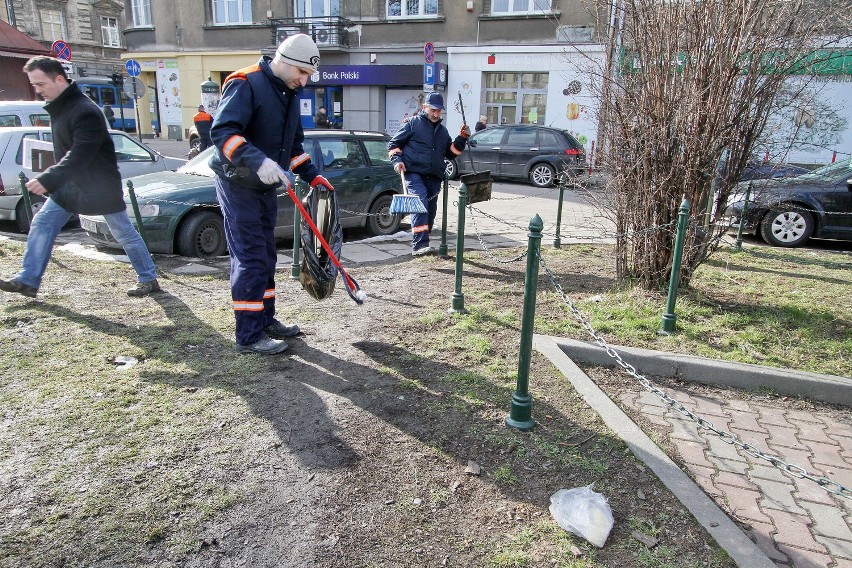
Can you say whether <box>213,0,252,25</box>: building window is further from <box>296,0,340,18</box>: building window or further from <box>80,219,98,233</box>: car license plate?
<box>80,219,98,233</box>: car license plate

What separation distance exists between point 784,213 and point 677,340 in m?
6.26

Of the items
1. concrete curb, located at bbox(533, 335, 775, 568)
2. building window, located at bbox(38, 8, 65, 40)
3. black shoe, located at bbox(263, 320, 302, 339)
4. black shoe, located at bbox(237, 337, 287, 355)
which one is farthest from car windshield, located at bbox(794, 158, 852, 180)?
building window, located at bbox(38, 8, 65, 40)

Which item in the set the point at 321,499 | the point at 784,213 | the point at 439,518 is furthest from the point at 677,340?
the point at 784,213

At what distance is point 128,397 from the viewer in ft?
11.8

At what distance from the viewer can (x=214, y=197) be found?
7.45 m

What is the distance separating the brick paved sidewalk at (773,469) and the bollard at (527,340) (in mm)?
893

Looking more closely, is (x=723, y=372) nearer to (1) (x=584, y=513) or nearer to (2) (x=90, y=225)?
(1) (x=584, y=513)

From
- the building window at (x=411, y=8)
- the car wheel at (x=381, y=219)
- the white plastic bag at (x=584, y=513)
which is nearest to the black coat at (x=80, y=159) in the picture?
the car wheel at (x=381, y=219)

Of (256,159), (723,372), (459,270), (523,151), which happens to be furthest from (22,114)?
(523,151)

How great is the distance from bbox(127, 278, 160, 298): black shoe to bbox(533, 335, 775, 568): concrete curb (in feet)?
12.1

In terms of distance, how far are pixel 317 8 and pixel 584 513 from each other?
28.5 metres

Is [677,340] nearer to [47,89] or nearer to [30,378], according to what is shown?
[30,378]

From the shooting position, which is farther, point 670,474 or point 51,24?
point 51,24

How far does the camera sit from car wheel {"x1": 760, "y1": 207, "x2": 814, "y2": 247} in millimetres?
9641
